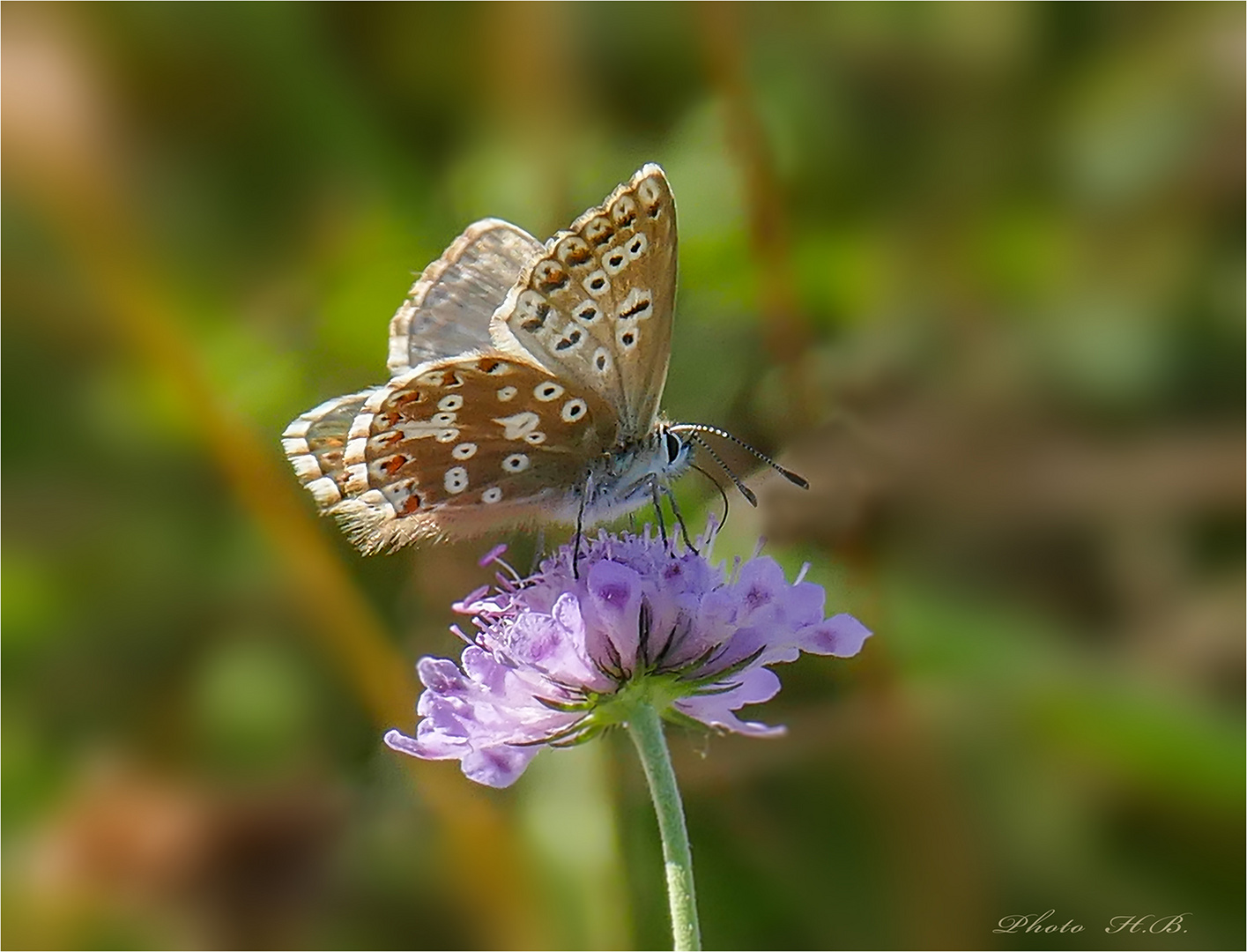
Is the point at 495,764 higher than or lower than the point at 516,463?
lower

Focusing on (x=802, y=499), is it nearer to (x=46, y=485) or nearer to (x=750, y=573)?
(x=750, y=573)

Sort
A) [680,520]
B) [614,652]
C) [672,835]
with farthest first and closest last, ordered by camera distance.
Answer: [680,520], [614,652], [672,835]

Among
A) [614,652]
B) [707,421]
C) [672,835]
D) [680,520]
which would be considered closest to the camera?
[672,835]

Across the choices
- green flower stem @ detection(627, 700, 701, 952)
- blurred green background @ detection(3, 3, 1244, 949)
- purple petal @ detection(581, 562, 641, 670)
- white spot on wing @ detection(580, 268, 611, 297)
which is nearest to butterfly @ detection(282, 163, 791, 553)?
white spot on wing @ detection(580, 268, 611, 297)

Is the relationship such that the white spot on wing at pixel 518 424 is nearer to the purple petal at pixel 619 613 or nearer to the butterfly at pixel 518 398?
the butterfly at pixel 518 398

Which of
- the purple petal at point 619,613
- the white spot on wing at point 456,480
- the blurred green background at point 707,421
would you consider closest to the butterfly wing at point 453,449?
the white spot on wing at point 456,480

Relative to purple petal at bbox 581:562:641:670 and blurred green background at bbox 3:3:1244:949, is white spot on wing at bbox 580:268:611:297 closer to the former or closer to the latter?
purple petal at bbox 581:562:641:670

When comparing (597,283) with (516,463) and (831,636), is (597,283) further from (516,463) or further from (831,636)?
(831,636)

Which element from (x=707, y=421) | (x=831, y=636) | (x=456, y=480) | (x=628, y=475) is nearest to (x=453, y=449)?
(x=456, y=480)
